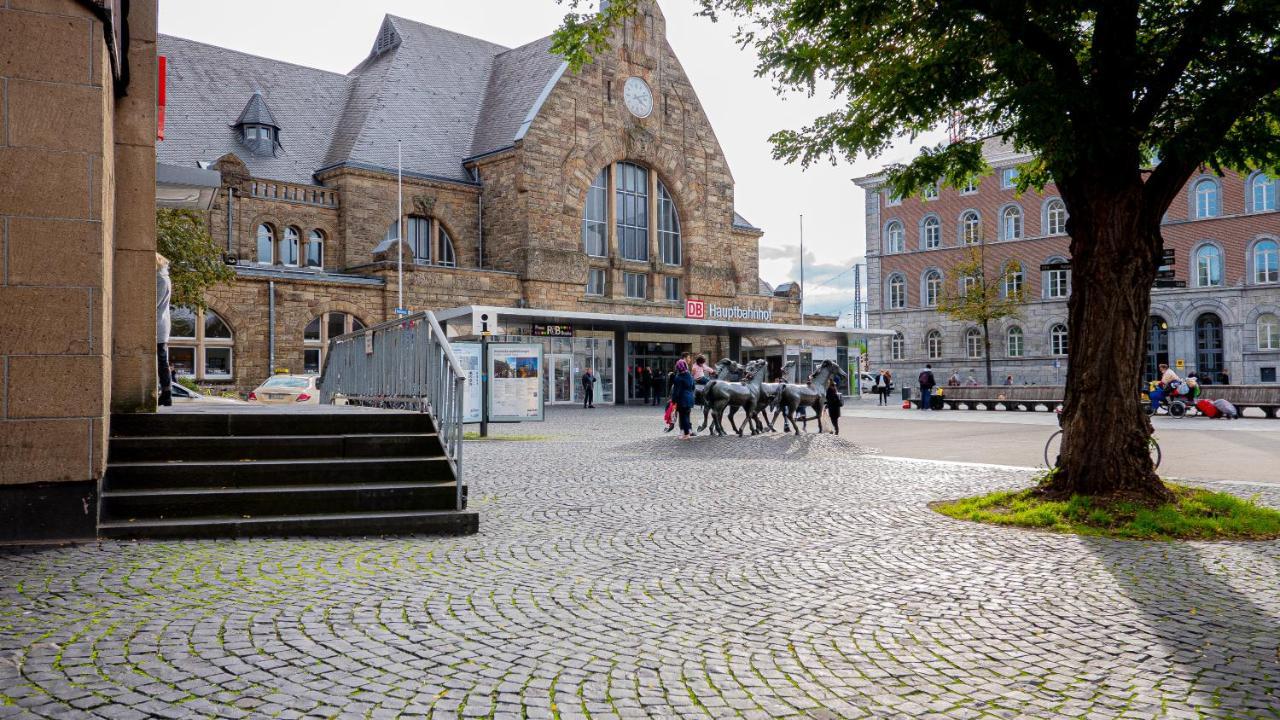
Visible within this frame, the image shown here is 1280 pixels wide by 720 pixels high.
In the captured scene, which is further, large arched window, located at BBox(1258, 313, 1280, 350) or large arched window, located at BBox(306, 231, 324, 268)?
large arched window, located at BBox(1258, 313, 1280, 350)

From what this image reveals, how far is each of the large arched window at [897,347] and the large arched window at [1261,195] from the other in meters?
22.0

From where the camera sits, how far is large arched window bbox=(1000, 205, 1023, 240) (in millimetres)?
62812

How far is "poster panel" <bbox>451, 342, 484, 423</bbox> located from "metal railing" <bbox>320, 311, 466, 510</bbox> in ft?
22.5

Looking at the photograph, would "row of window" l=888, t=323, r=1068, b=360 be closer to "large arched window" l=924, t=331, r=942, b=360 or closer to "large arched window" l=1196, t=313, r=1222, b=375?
"large arched window" l=924, t=331, r=942, b=360

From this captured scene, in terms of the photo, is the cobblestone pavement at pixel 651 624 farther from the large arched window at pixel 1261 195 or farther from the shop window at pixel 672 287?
the large arched window at pixel 1261 195

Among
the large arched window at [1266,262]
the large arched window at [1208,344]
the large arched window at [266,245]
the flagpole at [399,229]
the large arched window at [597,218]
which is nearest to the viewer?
the flagpole at [399,229]

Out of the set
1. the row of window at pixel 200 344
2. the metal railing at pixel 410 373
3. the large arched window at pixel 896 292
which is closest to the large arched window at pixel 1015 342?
the large arched window at pixel 896 292

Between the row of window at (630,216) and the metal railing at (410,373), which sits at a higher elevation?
the row of window at (630,216)

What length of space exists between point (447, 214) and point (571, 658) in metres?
42.6

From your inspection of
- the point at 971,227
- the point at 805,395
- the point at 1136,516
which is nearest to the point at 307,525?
the point at 1136,516

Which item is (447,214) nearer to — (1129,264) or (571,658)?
(1129,264)

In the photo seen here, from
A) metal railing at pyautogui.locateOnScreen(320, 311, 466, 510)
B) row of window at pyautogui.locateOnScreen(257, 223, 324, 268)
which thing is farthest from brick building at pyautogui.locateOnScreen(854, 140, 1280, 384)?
metal railing at pyautogui.locateOnScreen(320, 311, 466, 510)

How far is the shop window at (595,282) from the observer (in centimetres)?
4788

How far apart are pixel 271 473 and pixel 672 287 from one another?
44280 millimetres
